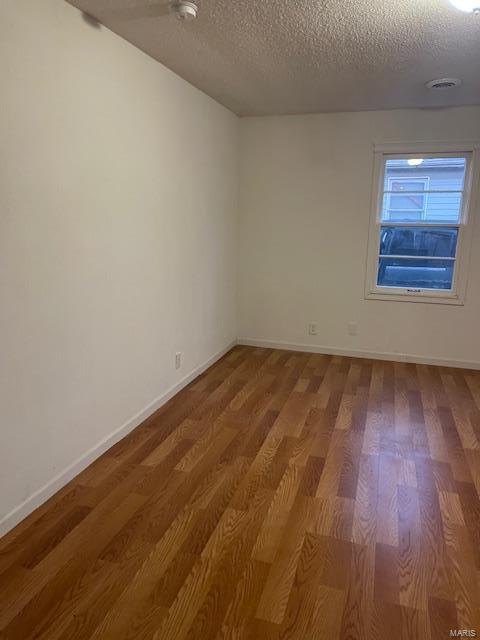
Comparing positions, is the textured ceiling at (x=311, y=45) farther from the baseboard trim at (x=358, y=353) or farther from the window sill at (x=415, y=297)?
the baseboard trim at (x=358, y=353)

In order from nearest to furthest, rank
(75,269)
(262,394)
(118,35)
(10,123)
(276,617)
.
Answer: (276,617), (10,123), (75,269), (118,35), (262,394)

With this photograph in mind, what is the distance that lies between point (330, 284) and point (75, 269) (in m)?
2.98

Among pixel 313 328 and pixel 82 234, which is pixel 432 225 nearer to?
pixel 313 328

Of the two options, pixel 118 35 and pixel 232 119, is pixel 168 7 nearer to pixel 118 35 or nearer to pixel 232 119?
pixel 118 35

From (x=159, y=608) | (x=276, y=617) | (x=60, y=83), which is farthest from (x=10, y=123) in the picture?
(x=276, y=617)

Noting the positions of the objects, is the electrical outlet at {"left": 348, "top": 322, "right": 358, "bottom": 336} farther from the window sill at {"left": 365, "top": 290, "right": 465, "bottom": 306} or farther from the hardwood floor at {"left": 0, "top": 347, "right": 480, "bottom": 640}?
the hardwood floor at {"left": 0, "top": 347, "right": 480, "bottom": 640}

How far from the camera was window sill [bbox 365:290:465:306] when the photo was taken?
431cm

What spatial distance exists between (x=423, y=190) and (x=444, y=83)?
1.17 m

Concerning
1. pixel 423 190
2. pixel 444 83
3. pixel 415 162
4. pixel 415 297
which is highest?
pixel 444 83

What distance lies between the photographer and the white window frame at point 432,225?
13.4 feet

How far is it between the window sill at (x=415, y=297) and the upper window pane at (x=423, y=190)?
72 cm

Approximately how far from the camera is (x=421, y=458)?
Result: 8.84 ft

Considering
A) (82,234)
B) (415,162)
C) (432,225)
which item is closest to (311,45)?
(82,234)

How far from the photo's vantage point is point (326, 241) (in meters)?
4.57
